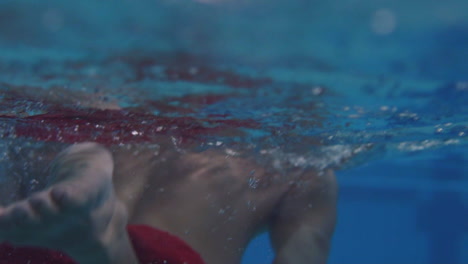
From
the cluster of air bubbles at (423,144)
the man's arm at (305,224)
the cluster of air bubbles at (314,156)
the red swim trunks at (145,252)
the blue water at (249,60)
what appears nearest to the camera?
the blue water at (249,60)

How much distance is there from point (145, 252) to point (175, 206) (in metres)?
0.96

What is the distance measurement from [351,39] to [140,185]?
3444mm

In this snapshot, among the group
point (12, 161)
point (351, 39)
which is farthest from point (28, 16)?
point (12, 161)

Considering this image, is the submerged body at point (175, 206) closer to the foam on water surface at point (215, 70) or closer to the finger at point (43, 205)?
the finger at point (43, 205)

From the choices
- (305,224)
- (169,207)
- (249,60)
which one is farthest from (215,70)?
(305,224)

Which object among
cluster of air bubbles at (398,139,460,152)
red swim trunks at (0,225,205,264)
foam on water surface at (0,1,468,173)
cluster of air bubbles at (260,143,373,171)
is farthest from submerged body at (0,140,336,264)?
cluster of air bubbles at (398,139,460,152)

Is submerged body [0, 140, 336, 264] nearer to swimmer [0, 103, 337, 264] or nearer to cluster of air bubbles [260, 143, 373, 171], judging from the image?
swimmer [0, 103, 337, 264]

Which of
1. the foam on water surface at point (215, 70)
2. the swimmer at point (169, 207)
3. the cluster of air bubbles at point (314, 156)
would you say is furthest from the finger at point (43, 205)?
the cluster of air bubbles at point (314, 156)

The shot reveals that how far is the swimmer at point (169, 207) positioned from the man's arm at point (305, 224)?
2 cm

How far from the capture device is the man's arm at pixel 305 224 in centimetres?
546

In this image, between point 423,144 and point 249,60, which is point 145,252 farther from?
point 423,144

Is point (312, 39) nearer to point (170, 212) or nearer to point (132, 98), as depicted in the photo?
point (132, 98)

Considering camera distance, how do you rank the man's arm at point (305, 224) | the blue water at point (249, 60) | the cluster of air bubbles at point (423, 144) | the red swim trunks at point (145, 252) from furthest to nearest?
the cluster of air bubbles at point (423, 144), the man's arm at point (305, 224), the red swim trunks at point (145, 252), the blue water at point (249, 60)

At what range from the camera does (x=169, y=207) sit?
205 inches
